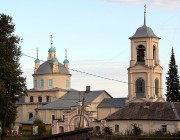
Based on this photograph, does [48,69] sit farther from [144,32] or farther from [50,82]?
[144,32]

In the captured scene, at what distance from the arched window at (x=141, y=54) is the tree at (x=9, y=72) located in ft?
128

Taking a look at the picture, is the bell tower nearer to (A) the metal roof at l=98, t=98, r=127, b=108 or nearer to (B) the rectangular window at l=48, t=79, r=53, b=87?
(A) the metal roof at l=98, t=98, r=127, b=108

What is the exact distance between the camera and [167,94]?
263ft

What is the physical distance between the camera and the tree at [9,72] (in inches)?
1544

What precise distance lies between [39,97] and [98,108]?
12.0 metres

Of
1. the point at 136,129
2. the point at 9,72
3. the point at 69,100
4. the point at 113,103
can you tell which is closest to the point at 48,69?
the point at 69,100

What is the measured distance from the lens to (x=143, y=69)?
78.9m

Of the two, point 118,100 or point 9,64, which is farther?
point 118,100

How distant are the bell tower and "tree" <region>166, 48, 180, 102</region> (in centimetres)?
125

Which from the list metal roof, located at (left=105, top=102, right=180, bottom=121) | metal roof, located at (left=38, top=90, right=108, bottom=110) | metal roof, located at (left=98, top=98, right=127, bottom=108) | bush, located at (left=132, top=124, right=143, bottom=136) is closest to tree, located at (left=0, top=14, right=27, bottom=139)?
bush, located at (left=132, top=124, right=143, bottom=136)

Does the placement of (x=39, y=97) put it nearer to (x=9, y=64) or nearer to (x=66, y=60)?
(x=66, y=60)

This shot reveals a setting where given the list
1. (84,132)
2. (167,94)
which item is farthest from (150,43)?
(84,132)

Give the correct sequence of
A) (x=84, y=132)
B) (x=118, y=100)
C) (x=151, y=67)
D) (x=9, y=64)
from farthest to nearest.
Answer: (x=118, y=100)
(x=151, y=67)
(x=9, y=64)
(x=84, y=132)

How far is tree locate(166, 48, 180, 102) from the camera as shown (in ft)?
260
